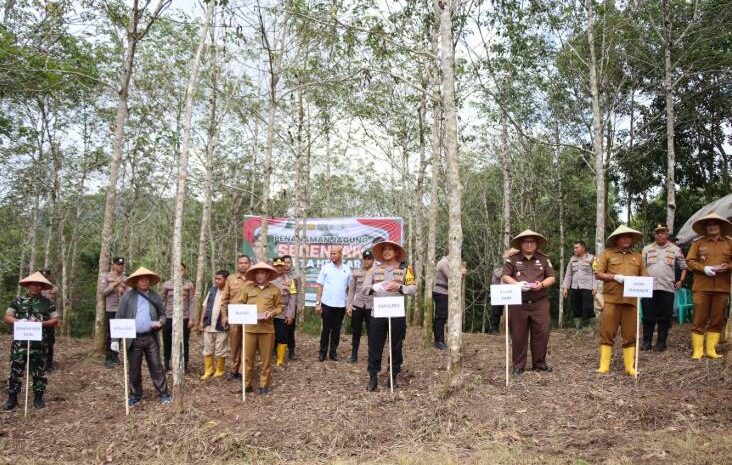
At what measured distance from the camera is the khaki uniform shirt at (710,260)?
661 centimetres

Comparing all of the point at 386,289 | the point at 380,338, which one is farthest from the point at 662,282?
the point at 380,338

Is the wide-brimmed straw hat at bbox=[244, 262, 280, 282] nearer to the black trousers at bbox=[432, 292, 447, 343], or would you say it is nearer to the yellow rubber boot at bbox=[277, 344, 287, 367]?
the yellow rubber boot at bbox=[277, 344, 287, 367]

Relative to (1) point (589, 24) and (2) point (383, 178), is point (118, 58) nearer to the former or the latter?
(1) point (589, 24)

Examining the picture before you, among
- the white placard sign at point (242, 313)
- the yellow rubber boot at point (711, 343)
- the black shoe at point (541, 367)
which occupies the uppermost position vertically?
the white placard sign at point (242, 313)

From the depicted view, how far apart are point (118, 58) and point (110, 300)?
274 inches

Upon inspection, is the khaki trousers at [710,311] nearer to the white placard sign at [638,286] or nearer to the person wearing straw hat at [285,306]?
the white placard sign at [638,286]

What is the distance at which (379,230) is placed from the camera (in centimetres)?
1538

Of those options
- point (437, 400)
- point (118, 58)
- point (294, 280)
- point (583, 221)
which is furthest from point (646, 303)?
point (583, 221)

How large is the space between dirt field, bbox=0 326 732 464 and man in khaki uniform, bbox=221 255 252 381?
1.01 ft

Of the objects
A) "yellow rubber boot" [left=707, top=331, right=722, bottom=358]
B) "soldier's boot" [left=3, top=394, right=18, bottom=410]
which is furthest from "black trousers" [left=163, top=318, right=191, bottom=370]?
"yellow rubber boot" [left=707, top=331, right=722, bottom=358]

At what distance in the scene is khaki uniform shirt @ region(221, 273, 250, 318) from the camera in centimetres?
725

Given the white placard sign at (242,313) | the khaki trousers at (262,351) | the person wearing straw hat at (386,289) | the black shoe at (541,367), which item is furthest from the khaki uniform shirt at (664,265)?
the white placard sign at (242,313)

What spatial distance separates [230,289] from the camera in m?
7.35

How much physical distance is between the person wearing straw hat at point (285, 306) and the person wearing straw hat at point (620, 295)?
4254mm
